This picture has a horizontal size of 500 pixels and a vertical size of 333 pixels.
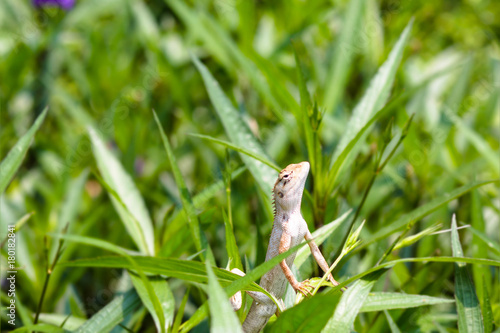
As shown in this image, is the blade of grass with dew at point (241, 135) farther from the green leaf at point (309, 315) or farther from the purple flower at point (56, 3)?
the purple flower at point (56, 3)

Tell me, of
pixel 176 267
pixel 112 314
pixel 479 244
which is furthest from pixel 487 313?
pixel 112 314

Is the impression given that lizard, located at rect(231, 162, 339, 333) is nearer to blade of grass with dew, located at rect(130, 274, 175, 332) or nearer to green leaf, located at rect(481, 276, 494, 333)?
blade of grass with dew, located at rect(130, 274, 175, 332)

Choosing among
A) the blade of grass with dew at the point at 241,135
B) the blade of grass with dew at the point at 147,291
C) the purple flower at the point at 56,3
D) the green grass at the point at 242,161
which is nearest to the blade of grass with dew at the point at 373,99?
the green grass at the point at 242,161

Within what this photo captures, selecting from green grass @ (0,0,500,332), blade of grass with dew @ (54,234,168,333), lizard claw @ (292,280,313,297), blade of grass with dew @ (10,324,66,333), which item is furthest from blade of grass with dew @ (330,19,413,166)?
blade of grass with dew @ (10,324,66,333)

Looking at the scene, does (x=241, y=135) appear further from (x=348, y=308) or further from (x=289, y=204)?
(x=348, y=308)

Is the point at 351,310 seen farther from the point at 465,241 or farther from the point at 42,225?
the point at 42,225

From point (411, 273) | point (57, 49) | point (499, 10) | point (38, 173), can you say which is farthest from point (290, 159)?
point (499, 10)
